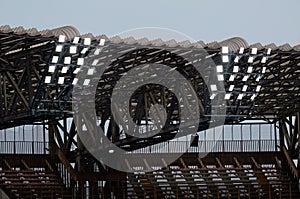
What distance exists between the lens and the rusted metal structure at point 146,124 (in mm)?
37906

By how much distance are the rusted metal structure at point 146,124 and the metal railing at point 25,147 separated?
6cm

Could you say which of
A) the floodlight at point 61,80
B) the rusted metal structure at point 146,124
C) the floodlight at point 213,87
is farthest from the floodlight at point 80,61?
the floodlight at point 213,87

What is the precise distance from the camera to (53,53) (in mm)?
36312

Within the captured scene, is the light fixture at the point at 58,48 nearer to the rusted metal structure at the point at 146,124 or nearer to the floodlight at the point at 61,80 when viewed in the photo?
the rusted metal structure at the point at 146,124

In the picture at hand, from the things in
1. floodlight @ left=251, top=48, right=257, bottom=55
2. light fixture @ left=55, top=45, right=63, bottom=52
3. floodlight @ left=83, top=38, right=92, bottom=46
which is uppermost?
floodlight @ left=251, top=48, right=257, bottom=55

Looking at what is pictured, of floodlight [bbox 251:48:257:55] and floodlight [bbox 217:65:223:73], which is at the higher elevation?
floodlight [bbox 251:48:257:55]

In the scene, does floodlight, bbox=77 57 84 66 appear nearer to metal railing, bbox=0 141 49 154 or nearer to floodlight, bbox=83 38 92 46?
floodlight, bbox=83 38 92 46

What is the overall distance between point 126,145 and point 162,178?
15.1 feet

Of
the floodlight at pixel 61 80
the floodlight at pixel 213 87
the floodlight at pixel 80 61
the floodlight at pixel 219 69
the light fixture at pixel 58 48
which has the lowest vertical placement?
A: the floodlight at pixel 61 80

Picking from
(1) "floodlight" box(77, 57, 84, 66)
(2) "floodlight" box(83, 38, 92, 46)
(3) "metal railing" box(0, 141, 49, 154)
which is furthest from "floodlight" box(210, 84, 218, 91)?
(3) "metal railing" box(0, 141, 49, 154)

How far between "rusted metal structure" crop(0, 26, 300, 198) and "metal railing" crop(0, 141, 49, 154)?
0.06m

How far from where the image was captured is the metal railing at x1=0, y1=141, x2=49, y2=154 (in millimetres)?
55938

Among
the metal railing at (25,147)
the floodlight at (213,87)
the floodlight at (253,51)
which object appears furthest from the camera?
the metal railing at (25,147)

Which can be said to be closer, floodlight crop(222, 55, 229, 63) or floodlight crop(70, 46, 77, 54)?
floodlight crop(70, 46, 77, 54)
